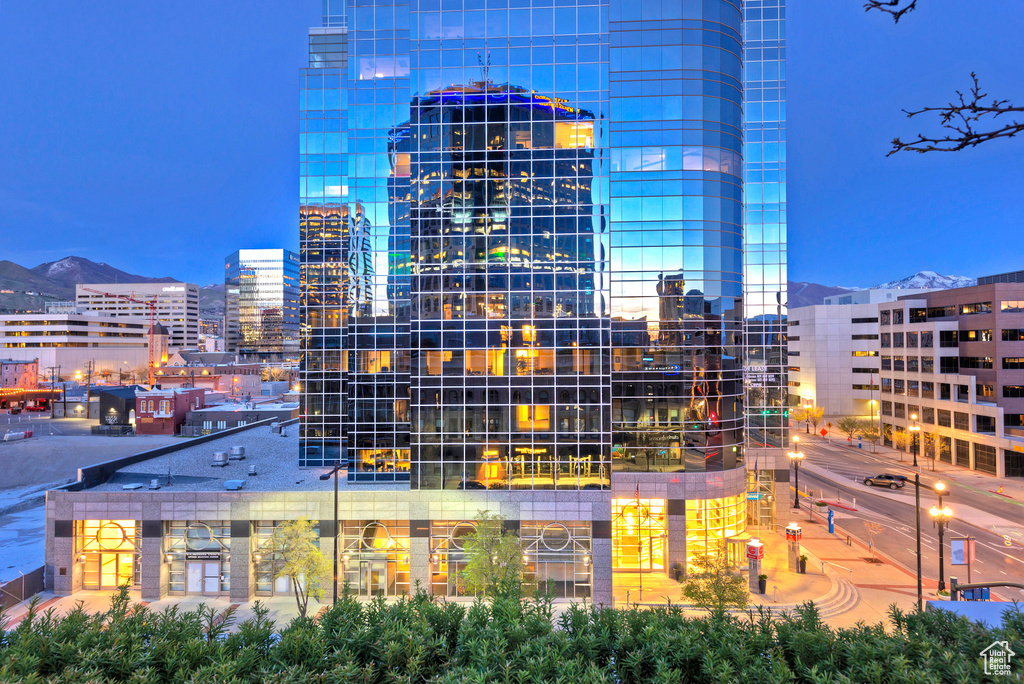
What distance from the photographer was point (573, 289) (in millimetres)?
26547

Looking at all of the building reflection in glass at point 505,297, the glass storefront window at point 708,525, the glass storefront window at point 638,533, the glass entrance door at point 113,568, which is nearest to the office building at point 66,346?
the glass entrance door at point 113,568

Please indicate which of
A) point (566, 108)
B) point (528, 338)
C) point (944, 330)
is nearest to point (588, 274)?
point (528, 338)

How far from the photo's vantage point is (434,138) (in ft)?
89.9

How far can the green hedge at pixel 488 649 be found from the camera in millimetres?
6750

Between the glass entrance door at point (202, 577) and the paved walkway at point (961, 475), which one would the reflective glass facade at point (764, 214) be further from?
the glass entrance door at point (202, 577)

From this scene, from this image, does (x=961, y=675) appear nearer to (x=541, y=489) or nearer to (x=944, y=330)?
(x=541, y=489)

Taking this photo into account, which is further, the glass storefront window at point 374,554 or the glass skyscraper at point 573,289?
the glass skyscraper at point 573,289

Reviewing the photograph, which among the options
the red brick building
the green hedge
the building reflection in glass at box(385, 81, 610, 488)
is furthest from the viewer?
the red brick building

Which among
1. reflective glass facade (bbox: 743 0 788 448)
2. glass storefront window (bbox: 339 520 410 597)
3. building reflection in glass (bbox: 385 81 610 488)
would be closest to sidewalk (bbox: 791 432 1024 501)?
reflective glass facade (bbox: 743 0 788 448)

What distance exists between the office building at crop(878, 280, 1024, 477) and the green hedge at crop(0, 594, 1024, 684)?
60617 millimetres

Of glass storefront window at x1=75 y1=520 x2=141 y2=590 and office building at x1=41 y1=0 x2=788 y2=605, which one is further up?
office building at x1=41 y1=0 x2=788 y2=605

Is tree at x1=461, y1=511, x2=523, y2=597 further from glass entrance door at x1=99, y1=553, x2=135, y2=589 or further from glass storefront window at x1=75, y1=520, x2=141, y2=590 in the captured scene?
glass entrance door at x1=99, y1=553, x2=135, y2=589

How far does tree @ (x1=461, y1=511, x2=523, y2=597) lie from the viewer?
21625mm

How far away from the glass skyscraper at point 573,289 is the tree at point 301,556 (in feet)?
8.37
